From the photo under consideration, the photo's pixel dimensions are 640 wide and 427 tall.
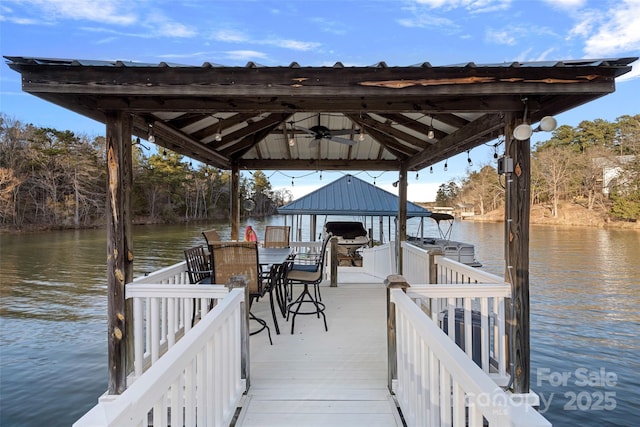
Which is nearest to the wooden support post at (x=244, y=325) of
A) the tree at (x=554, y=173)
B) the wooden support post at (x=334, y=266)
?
the wooden support post at (x=334, y=266)

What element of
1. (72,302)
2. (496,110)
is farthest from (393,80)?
Answer: (72,302)

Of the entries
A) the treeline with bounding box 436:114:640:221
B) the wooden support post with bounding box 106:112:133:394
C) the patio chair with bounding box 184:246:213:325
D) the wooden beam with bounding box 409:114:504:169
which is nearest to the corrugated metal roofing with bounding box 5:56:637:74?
the wooden support post with bounding box 106:112:133:394

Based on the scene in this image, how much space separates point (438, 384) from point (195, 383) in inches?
49.0

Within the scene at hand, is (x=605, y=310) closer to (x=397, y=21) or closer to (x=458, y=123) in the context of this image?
(x=458, y=123)

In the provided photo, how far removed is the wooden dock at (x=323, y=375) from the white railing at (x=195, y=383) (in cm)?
27

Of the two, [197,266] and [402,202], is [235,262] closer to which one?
[197,266]

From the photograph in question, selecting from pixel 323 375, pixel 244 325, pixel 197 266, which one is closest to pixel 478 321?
pixel 323 375

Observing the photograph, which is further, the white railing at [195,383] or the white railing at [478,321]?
the white railing at [478,321]

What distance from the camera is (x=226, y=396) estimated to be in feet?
6.85

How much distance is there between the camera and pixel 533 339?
6070 mm

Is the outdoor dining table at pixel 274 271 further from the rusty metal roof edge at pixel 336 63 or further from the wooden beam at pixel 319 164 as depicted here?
the wooden beam at pixel 319 164

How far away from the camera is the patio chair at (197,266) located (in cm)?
384

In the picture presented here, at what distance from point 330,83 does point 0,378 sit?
585cm

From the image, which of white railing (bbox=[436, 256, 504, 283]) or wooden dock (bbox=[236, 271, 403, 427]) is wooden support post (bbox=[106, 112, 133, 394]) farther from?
white railing (bbox=[436, 256, 504, 283])
